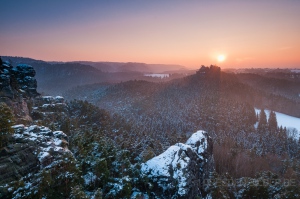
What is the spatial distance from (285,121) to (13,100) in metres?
195

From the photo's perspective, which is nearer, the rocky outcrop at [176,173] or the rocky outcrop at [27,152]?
the rocky outcrop at [27,152]

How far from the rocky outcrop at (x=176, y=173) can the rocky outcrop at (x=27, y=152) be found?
16062 mm

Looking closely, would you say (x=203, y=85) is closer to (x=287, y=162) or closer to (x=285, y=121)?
(x=285, y=121)

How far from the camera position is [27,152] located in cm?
2081

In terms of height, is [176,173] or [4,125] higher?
[4,125]

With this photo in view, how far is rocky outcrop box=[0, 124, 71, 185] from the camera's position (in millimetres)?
18484

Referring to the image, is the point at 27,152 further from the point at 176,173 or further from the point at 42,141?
the point at 176,173

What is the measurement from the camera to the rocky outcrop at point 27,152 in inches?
728

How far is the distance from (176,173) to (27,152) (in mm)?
23170

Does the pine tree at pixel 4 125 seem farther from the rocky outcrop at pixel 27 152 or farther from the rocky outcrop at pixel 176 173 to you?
the rocky outcrop at pixel 176 173

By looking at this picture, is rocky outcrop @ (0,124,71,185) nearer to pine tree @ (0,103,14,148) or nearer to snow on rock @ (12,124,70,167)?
snow on rock @ (12,124,70,167)

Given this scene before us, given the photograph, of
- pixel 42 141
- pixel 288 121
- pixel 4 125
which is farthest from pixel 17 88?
pixel 288 121

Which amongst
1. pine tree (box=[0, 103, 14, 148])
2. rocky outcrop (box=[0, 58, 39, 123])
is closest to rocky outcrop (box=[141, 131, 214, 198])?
pine tree (box=[0, 103, 14, 148])

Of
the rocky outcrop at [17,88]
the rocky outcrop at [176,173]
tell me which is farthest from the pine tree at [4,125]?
the rocky outcrop at [176,173]
